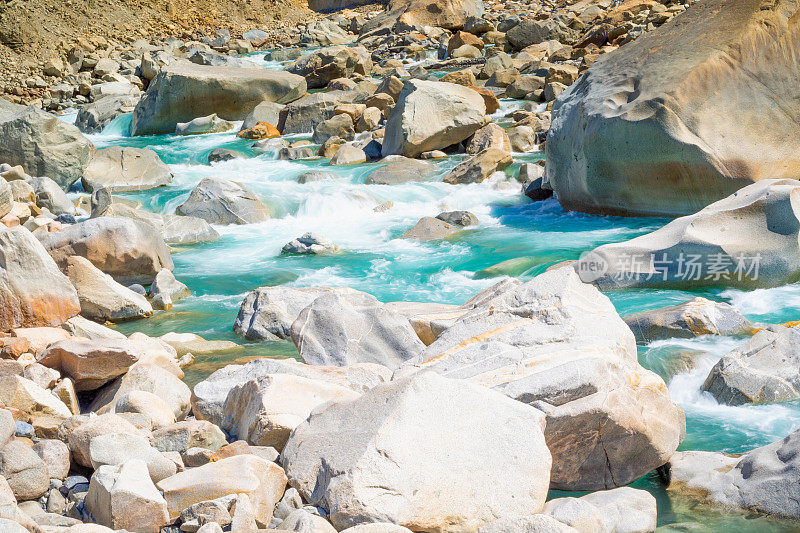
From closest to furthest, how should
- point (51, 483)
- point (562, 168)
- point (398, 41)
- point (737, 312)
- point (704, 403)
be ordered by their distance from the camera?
point (51, 483)
point (704, 403)
point (737, 312)
point (562, 168)
point (398, 41)

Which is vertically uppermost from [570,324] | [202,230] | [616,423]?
[570,324]

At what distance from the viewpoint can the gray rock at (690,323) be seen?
5.55 metres

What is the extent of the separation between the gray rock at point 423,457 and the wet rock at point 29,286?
3144 millimetres

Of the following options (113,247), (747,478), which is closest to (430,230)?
(113,247)

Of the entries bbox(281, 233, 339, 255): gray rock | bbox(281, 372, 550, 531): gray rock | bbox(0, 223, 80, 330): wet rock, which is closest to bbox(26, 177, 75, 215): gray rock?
bbox(281, 233, 339, 255): gray rock

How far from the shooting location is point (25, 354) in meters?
4.85

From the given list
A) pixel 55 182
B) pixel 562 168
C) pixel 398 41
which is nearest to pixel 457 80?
pixel 562 168

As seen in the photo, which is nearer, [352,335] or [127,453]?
[127,453]

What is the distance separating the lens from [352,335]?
5152mm

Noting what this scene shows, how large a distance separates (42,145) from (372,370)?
8.66m

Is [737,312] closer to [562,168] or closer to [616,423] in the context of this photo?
[616,423]

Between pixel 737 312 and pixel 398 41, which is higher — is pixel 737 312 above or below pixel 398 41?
below

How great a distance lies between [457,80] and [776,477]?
13668 mm

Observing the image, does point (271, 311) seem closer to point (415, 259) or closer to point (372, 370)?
point (372, 370)
